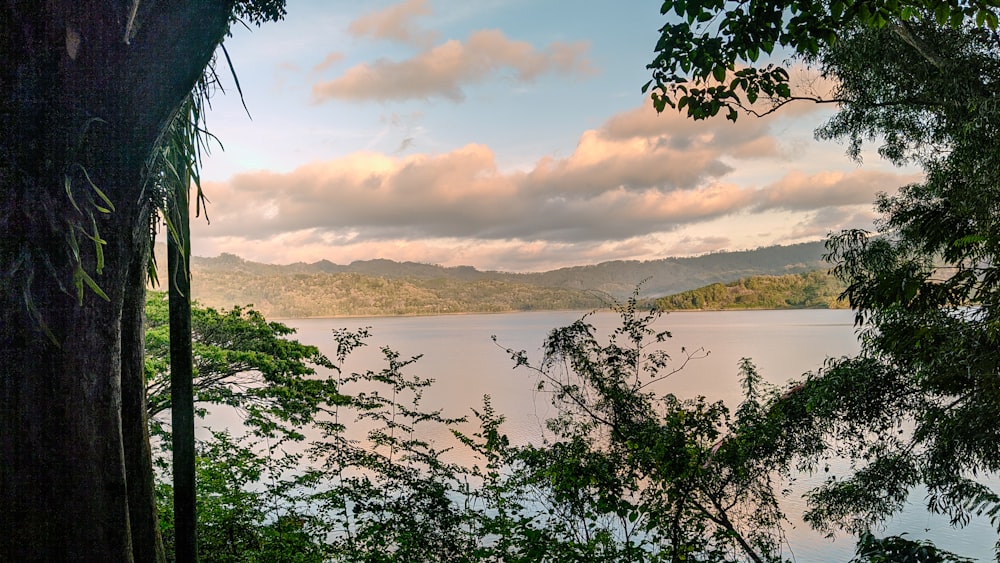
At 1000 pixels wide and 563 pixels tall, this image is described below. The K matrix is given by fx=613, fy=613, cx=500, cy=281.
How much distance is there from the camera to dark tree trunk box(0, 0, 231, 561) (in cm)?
162

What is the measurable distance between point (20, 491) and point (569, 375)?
4.16 meters

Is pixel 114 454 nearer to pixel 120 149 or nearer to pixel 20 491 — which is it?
pixel 20 491

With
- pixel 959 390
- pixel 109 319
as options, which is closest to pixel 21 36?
pixel 109 319

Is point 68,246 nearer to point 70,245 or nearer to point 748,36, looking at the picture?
point 70,245

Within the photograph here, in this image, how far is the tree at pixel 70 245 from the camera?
162cm

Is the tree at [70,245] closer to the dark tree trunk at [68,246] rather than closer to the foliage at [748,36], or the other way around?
the dark tree trunk at [68,246]

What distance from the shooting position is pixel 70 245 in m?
1.67

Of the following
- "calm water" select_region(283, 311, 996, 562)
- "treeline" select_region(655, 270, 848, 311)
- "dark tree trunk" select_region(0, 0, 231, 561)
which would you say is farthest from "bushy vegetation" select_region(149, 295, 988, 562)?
"treeline" select_region(655, 270, 848, 311)

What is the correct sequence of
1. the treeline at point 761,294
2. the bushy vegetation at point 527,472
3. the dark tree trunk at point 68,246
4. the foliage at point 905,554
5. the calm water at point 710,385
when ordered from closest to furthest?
1. the dark tree trunk at point 68,246
2. the foliage at point 905,554
3. the bushy vegetation at point 527,472
4. the calm water at point 710,385
5. the treeline at point 761,294

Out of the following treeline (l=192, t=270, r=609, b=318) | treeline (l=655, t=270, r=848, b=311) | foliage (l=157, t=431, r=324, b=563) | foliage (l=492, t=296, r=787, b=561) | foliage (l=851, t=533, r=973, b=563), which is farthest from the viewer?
treeline (l=192, t=270, r=609, b=318)

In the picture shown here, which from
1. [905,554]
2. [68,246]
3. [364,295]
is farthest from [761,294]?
[364,295]

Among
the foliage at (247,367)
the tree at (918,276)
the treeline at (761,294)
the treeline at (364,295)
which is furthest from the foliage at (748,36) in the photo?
the treeline at (761,294)

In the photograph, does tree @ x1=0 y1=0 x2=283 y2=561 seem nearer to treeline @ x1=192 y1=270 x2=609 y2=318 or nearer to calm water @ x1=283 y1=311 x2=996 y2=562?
calm water @ x1=283 y1=311 x2=996 y2=562

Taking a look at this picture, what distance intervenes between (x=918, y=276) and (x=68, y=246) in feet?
19.7
